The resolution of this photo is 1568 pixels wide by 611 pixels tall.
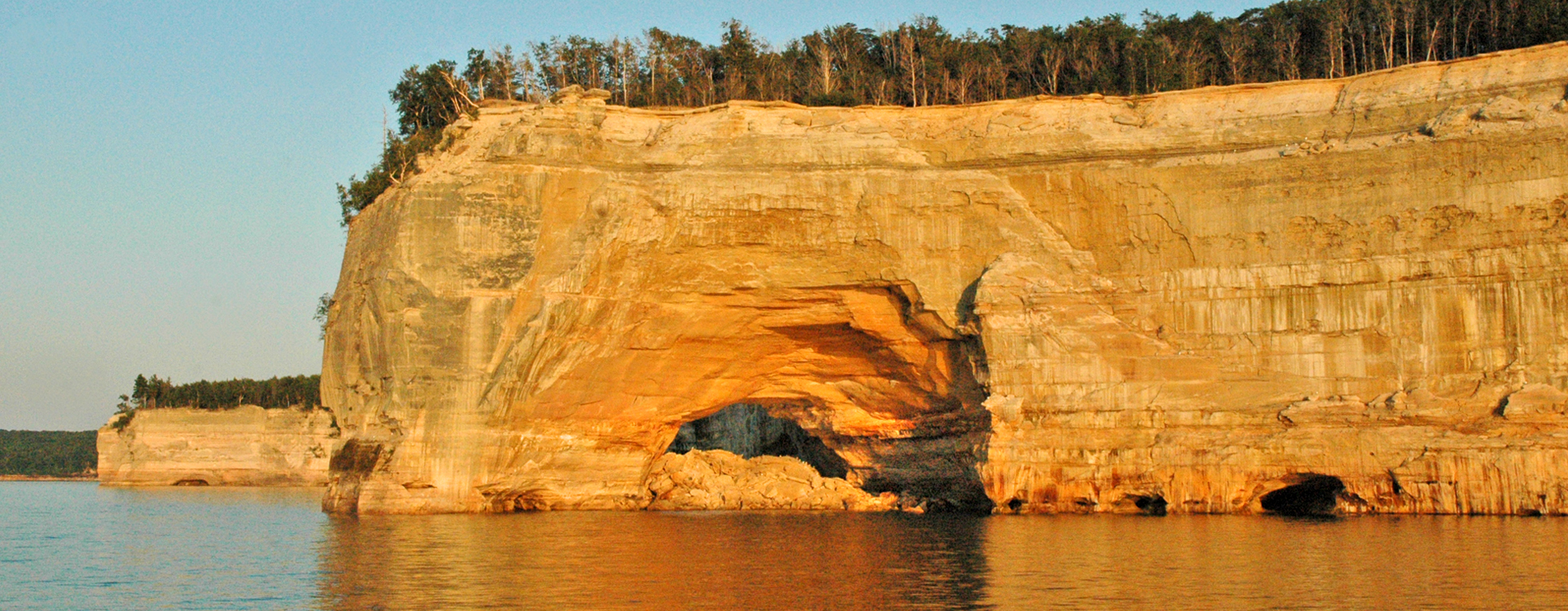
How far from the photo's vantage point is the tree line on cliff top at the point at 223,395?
231 ft

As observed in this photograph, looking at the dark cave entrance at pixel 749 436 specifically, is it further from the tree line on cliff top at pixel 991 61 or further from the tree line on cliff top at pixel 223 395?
the tree line on cliff top at pixel 223 395

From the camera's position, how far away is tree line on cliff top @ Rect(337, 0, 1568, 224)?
36750 mm

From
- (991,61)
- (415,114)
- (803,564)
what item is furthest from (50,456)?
(803,564)

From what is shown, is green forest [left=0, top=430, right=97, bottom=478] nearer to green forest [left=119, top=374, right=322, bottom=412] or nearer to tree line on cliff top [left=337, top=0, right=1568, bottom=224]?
green forest [left=119, top=374, right=322, bottom=412]

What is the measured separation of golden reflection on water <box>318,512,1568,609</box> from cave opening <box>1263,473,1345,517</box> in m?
2.16

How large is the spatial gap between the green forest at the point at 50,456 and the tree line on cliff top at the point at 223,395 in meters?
46.8

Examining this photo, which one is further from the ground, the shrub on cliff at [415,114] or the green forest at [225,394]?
the shrub on cliff at [415,114]

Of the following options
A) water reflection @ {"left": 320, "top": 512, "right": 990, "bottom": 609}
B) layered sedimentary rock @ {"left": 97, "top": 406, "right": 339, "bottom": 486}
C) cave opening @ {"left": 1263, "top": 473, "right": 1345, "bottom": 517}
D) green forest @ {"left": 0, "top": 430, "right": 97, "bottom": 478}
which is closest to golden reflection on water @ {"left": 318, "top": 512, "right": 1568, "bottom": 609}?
water reflection @ {"left": 320, "top": 512, "right": 990, "bottom": 609}

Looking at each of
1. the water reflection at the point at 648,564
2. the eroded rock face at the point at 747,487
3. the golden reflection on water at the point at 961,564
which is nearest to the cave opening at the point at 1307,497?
the golden reflection on water at the point at 961,564

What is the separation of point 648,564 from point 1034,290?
1304 cm

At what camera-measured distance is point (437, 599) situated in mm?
13438

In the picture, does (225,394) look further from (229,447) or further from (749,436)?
(749,436)

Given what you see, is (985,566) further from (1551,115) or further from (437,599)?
(1551,115)

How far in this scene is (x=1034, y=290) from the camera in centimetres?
2736
